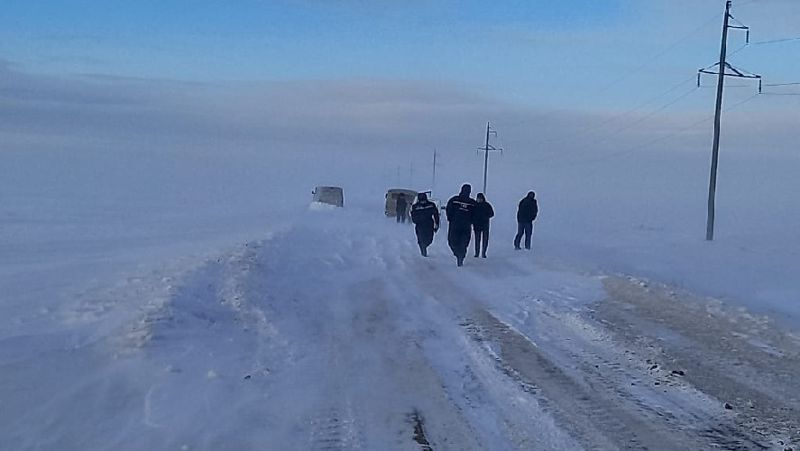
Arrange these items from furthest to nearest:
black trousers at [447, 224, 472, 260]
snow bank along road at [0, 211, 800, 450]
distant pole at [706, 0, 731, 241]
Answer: distant pole at [706, 0, 731, 241]
black trousers at [447, 224, 472, 260]
snow bank along road at [0, 211, 800, 450]

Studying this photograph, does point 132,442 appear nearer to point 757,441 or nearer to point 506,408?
point 506,408

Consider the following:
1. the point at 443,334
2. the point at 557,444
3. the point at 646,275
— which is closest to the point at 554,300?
the point at 443,334

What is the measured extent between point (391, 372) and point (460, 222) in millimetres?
10559

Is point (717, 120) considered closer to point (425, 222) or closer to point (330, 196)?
point (425, 222)

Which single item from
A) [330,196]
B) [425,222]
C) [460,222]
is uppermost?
[460,222]

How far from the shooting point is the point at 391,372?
311 inches

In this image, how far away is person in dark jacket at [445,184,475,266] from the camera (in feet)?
59.3

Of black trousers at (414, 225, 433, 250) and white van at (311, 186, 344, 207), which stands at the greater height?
black trousers at (414, 225, 433, 250)

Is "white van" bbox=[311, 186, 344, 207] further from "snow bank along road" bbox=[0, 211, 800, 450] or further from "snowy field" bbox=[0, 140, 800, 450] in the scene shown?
"snow bank along road" bbox=[0, 211, 800, 450]

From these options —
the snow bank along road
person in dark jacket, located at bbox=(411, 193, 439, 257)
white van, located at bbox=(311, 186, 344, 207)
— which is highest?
person in dark jacket, located at bbox=(411, 193, 439, 257)

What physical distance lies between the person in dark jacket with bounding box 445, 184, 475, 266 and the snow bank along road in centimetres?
472

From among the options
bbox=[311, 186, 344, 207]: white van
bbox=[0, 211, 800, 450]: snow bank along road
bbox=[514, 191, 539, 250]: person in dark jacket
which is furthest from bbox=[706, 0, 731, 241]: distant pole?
bbox=[311, 186, 344, 207]: white van

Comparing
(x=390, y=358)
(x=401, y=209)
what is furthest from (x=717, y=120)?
(x=390, y=358)

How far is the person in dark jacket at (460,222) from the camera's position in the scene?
18062 millimetres
